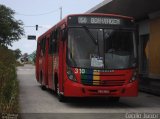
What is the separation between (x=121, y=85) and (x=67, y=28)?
2492mm

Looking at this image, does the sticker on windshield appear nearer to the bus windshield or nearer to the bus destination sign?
the bus windshield

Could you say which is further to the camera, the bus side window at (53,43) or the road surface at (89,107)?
the bus side window at (53,43)

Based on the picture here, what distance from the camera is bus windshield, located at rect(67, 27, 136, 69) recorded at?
1570cm

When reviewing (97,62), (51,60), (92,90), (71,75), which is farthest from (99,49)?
(51,60)

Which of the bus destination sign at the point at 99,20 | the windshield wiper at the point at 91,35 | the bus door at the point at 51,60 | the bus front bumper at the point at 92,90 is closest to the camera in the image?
the bus front bumper at the point at 92,90

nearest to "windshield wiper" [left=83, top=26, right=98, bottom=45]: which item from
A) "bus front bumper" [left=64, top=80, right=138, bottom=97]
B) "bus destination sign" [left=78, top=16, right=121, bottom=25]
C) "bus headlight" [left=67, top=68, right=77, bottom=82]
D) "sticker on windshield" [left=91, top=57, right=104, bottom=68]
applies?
"bus destination sign" [left=78, top=16, right=121, bottom=25]

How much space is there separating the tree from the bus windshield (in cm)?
4408

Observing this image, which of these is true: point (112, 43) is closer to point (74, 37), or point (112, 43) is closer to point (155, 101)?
point (74, 37)

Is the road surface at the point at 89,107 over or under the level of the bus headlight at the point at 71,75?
under

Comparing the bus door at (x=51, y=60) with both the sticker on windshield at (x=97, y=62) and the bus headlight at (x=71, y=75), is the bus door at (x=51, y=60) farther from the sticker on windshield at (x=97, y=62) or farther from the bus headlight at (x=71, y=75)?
the sticker on windshield at (x=97, y=62)

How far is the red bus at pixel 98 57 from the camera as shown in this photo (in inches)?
615

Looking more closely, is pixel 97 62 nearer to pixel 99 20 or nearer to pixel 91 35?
pixel 91 35

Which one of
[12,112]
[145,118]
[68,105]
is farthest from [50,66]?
[12,112]

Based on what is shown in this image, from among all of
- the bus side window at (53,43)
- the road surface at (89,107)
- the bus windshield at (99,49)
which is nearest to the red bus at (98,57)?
the bus windshield at (99,49)
